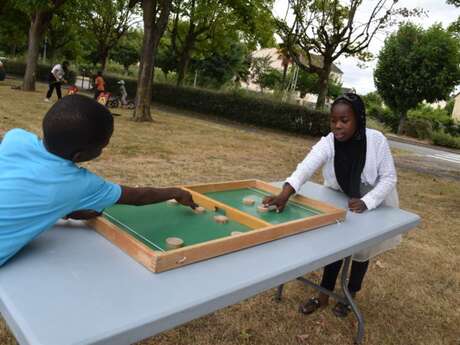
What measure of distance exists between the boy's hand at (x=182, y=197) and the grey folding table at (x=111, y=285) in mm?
454

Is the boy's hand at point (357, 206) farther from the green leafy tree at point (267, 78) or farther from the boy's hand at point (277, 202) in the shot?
the green leafy tree at point (267, 78)

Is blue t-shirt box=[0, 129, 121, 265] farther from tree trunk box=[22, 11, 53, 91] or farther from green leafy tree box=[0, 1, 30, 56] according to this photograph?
green leafy tree box=[0, 1, 30, 56]

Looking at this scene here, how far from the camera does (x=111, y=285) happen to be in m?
1.26

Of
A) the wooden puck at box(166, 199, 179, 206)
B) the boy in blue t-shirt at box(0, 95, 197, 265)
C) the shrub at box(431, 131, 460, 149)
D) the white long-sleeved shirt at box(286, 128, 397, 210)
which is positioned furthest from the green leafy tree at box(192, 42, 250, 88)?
the boy in blue t-shirt at box(0, 95, 197, 265)

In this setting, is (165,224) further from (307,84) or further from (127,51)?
(307,84)

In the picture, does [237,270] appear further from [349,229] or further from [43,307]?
[349,229]

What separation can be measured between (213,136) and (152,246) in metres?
10.7

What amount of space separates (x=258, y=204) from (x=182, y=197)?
65 cm

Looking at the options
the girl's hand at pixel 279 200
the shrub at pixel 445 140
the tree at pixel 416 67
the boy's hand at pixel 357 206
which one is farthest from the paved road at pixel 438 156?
the girl's hand at pixel 279 200

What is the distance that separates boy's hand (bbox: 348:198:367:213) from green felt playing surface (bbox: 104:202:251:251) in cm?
92

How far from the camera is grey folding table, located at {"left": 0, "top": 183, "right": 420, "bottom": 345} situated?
1.05 meters

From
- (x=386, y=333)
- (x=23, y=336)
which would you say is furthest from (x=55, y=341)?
(x=386, y=333)

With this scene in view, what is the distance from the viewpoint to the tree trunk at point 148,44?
12016 millimetres

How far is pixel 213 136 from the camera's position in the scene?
12188 mm
